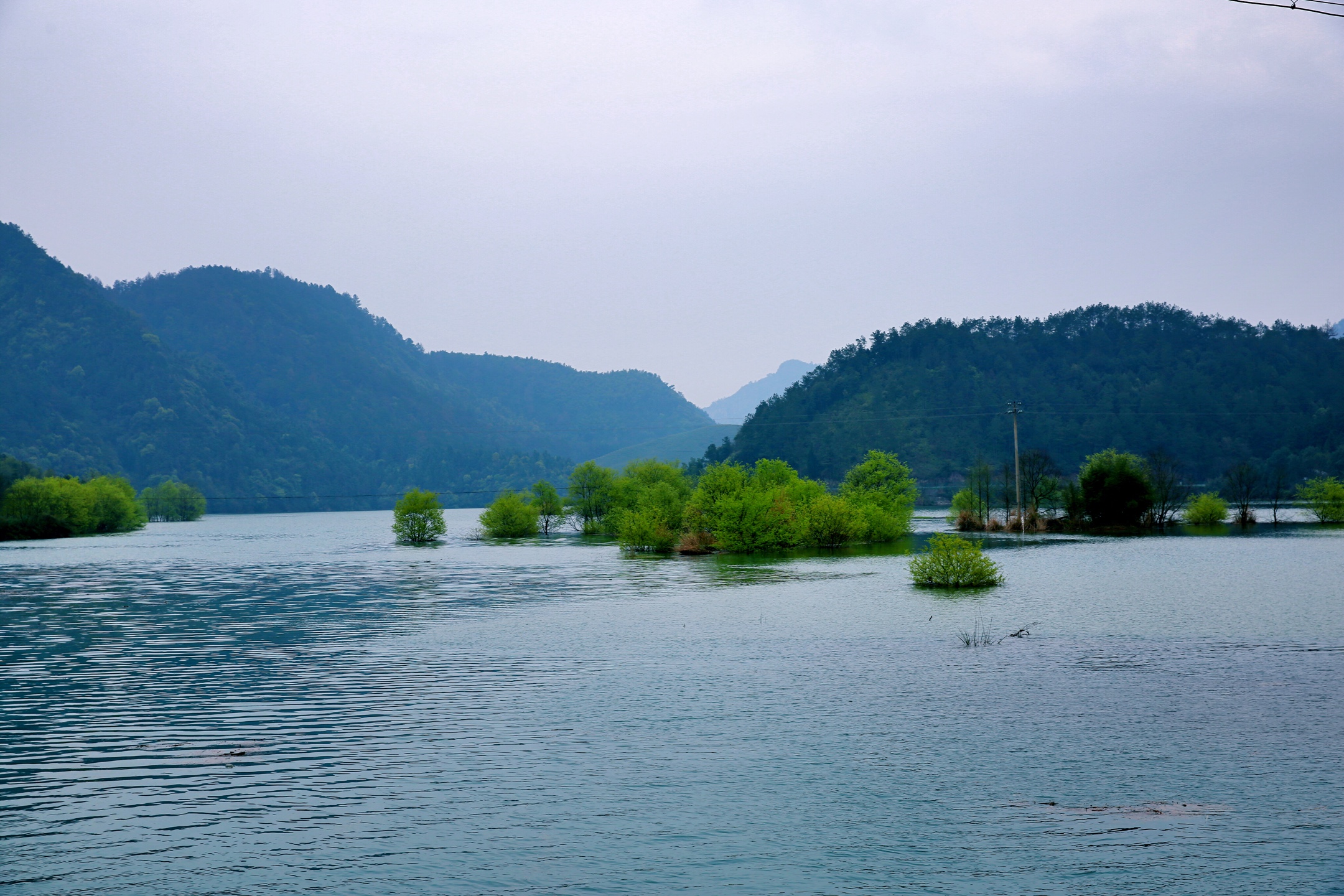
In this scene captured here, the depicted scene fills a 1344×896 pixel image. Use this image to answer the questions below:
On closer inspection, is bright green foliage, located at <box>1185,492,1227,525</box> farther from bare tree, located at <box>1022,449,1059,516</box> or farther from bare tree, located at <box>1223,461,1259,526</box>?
bare tree, located at <box>1022,449,1059,516</box>

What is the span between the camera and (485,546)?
107m

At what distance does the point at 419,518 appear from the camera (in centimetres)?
11681

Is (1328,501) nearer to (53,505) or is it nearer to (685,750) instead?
(685,750)

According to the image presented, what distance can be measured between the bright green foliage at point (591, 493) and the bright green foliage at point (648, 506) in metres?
2.10

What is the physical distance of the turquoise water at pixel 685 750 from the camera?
1381 cm

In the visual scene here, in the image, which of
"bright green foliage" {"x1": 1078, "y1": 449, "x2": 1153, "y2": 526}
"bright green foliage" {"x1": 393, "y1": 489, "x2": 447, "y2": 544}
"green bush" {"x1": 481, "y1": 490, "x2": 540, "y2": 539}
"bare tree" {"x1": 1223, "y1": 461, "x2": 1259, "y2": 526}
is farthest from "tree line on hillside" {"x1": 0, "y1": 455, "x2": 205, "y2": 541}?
"bare tree" {"x1": 1223, "y1": 461, "x2": 1259, "y2": 526}

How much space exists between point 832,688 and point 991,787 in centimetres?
907

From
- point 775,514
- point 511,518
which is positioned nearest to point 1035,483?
point 775,514

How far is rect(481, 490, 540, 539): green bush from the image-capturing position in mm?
125562

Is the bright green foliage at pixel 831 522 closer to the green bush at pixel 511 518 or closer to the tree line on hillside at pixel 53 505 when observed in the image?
the green bush at pixel 511 518

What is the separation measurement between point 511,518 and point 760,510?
50.9m

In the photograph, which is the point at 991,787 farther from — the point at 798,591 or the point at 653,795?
the point at 798,591

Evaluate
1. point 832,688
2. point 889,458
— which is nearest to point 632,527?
point 889,458

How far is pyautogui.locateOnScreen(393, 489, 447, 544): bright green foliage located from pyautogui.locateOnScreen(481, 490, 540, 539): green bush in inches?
344
